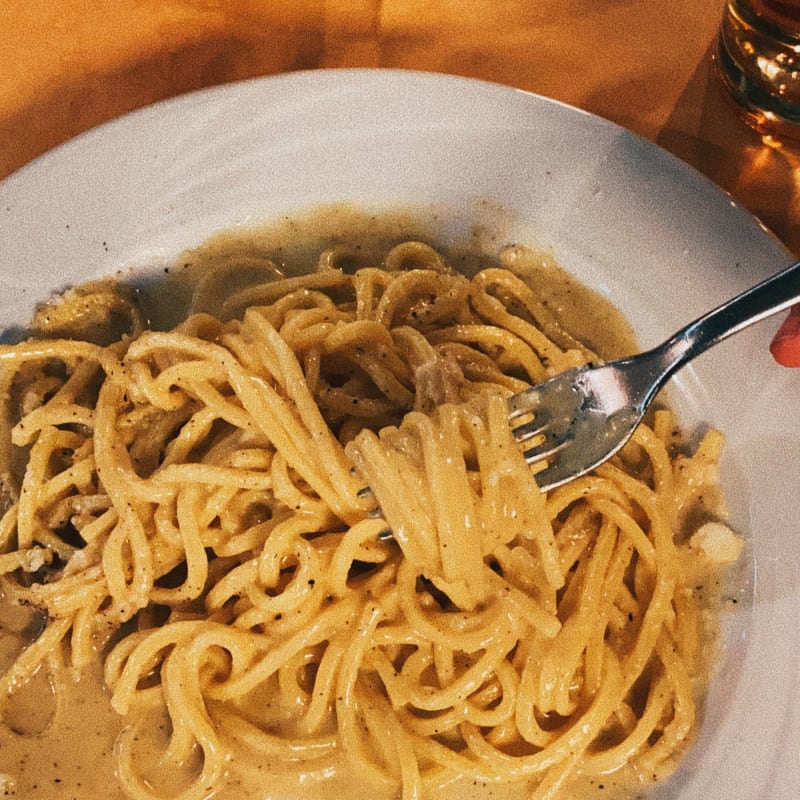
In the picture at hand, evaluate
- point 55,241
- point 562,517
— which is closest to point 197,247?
point 55,241

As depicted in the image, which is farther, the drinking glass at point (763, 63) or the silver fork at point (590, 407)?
the drinking glass at point (763, 63)

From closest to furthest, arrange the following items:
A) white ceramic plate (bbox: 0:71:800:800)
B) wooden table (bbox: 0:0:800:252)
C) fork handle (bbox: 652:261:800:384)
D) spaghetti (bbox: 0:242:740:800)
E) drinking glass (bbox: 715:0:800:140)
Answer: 1. fork handle (bbox: 652:261:800:384)
2. spaghetti (bbox: 0:242:740:800)
3. white ceramic plate (bbox: 0:71:800:800)
4. drinking glass (bbox: 715:0:800:140)
5. wooden table (bbox: 0:0:800:252)

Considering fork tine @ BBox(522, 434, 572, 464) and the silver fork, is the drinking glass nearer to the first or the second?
the silver fork

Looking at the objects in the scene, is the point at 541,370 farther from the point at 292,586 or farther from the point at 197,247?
the point at 197,247

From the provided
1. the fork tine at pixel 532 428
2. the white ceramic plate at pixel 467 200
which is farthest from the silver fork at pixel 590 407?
the white ceramic plate at pixel 467 200

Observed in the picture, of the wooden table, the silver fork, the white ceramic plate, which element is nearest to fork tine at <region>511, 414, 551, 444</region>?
the silver fork

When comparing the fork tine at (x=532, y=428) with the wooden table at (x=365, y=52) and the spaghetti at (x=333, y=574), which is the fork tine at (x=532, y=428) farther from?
the wooden table at (x=365, y=52)

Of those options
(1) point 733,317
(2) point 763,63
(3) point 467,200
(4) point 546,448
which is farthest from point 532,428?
(2) point 763,63
